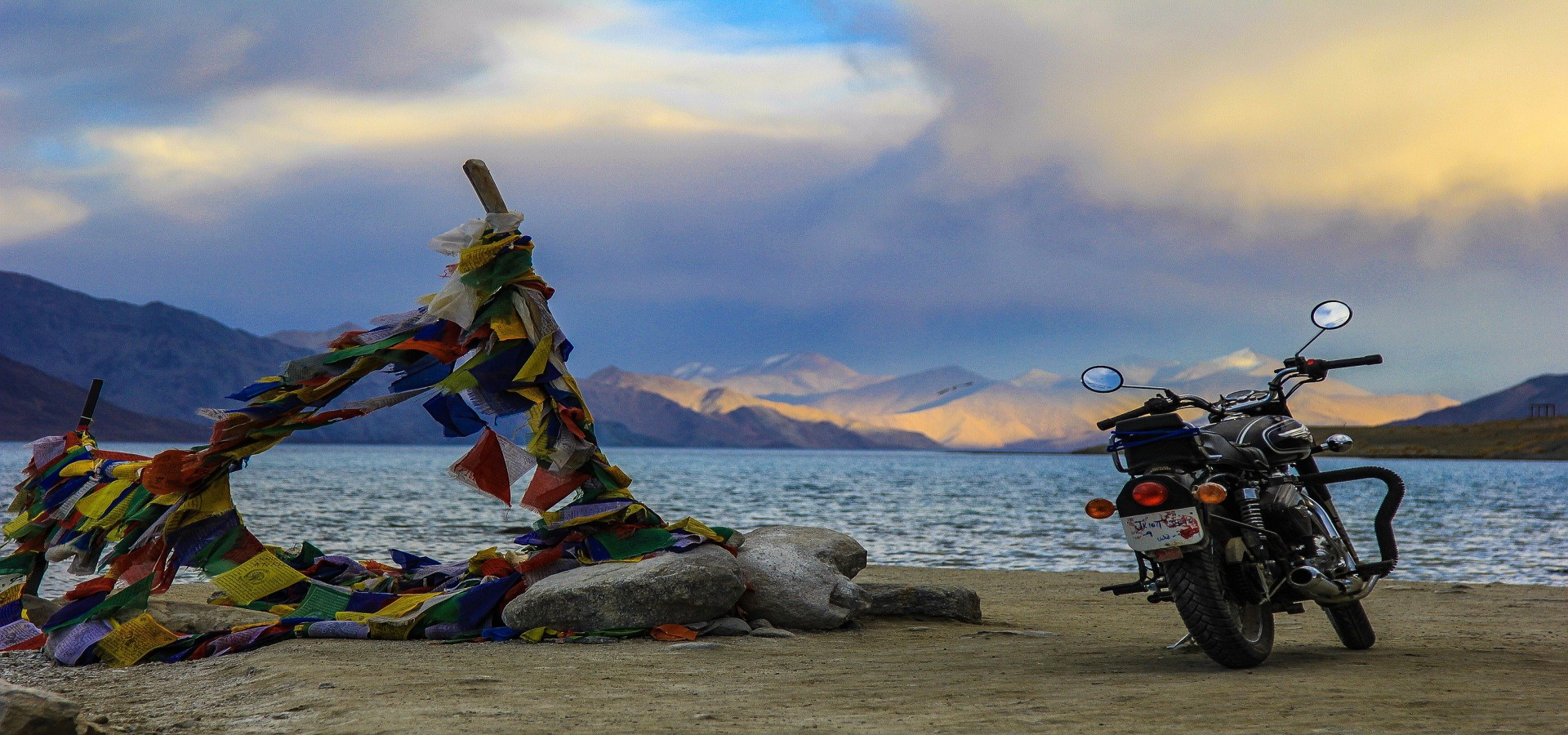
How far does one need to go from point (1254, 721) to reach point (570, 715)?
318cm

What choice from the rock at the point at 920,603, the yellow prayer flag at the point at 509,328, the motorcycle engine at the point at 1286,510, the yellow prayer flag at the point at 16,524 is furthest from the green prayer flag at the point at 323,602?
the motorcycle engine at the point at 1286,510

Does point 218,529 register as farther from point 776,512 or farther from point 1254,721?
point 776,512

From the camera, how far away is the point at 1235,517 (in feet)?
22.3

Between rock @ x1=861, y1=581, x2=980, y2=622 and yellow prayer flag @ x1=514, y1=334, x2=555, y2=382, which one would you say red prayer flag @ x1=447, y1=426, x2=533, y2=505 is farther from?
rock @ x1=861, y1=581, x2=980, y2=622

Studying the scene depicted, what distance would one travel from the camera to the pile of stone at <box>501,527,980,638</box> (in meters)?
8.80

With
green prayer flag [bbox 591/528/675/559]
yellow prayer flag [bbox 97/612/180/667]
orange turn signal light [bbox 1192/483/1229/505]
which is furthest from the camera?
green prayer flag [bbox 591/528/675/559]

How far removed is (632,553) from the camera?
958 cm

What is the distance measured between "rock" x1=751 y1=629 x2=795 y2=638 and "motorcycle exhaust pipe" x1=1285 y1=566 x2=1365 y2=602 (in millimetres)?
3764

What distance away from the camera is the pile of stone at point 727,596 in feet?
28.9

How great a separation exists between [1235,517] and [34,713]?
6.05 meters

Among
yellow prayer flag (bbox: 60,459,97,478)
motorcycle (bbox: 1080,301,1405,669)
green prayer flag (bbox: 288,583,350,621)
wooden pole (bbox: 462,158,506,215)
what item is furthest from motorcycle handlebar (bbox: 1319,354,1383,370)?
yellow prayer flag (bbox: 60,459,97,478)

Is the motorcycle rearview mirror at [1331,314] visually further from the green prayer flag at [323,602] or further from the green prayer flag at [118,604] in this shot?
the green prayer flag at [118,604]

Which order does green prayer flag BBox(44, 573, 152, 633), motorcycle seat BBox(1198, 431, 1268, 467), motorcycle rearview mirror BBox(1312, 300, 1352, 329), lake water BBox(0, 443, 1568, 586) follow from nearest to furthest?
motorcycle seat BBox(1198, 431, 1268, 467)
motorcycle rearview mirror BBox(1312, 300, 1352, 329)
green prayer flag BBox(44, 573, 152, 633)
lake water BBox(0, 443, 1568, 586)

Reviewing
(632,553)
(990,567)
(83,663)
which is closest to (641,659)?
(632,553)
